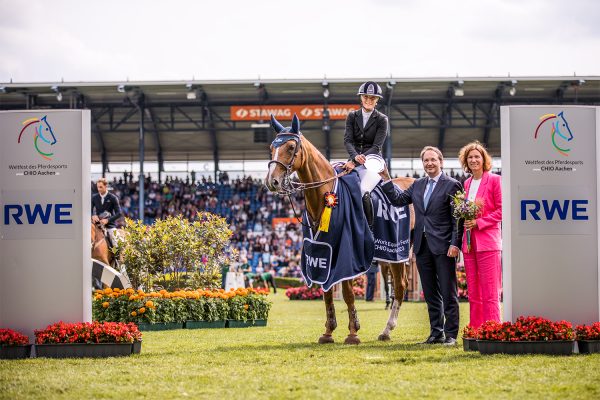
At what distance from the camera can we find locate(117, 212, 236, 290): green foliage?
15336 millimetres

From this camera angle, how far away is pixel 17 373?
7766mm

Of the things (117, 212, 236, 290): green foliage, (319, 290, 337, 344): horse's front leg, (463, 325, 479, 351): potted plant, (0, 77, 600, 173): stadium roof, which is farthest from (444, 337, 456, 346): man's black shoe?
(0, 77, 600, 173): stadium roof

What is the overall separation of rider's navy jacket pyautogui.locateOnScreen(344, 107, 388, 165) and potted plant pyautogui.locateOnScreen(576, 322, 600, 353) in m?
3.79

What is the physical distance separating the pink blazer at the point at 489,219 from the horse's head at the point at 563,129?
95cm

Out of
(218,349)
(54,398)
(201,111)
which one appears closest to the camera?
(54,398)

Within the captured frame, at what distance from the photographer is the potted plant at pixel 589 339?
883cm

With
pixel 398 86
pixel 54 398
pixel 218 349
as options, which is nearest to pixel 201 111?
pixel 398 86

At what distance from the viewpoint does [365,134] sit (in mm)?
11508

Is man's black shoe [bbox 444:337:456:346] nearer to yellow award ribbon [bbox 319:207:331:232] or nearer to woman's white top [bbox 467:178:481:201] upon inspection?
woman's white top [bbox 467:178:481:201]

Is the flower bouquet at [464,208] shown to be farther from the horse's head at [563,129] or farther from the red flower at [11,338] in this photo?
the red flower at [11,338]

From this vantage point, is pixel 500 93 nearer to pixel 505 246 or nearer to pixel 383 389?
pixel 505 246

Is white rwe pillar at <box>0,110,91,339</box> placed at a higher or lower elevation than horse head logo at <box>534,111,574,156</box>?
lower

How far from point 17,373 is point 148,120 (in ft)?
128

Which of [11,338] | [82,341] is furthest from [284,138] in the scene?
[11,338]
